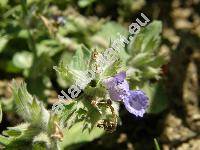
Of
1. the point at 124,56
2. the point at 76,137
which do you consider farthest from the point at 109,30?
the point at 76,137

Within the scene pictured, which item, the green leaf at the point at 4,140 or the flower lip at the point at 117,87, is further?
the green leaf at the point at 4,140

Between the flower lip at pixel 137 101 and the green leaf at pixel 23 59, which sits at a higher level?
the green leaf at pixel 23 59

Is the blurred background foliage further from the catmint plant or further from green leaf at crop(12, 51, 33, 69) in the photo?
the catmint plant

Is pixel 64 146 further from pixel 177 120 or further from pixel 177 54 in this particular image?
pixel 177 54

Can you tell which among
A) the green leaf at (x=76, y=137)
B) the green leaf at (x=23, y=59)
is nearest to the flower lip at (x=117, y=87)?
the green leaf at (x=76, y=137)

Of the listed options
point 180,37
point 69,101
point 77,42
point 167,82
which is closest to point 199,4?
point 180,37

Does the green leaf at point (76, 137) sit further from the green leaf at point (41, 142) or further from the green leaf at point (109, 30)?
the green leaf at point (109, 30)

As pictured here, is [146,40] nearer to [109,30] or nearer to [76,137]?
[109,30]
